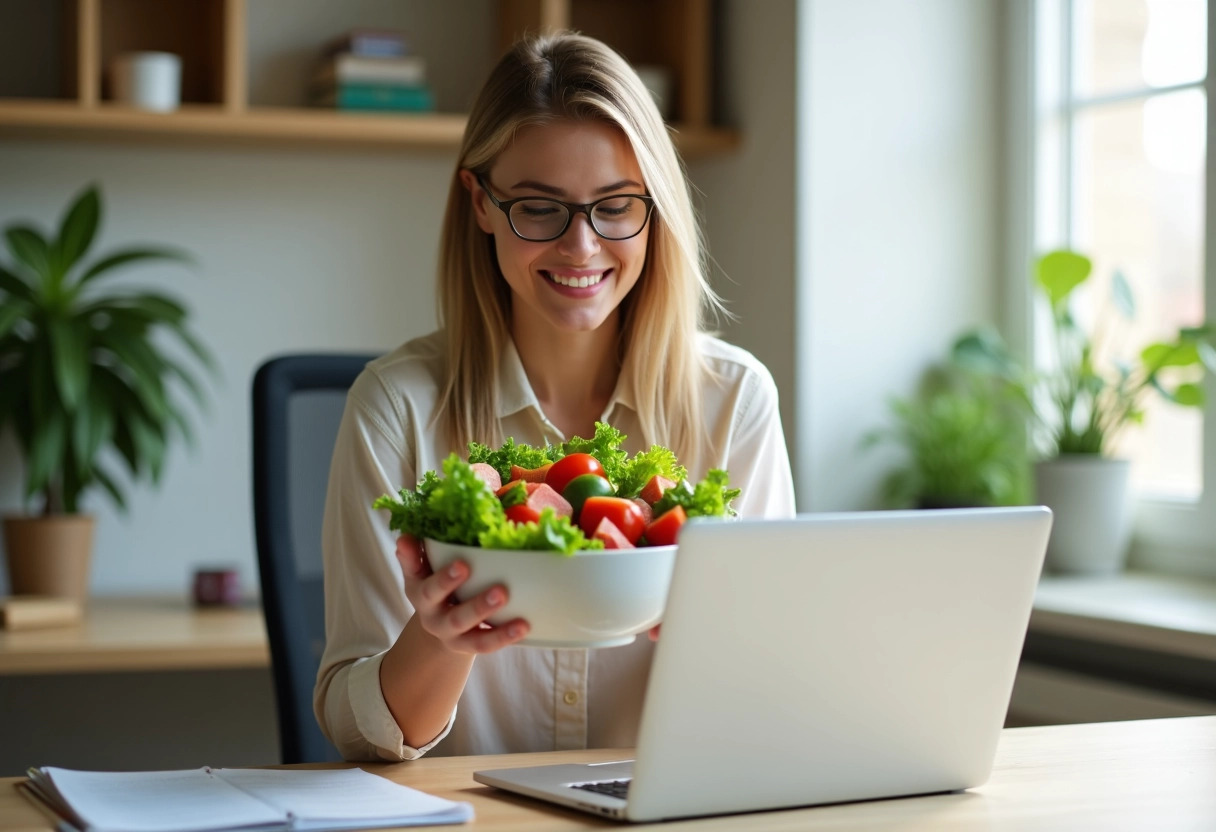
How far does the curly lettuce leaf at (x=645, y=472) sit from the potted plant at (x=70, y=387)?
1.66m

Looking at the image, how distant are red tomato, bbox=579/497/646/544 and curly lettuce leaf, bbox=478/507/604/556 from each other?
0.06 feet

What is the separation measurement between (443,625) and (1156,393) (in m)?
1.87

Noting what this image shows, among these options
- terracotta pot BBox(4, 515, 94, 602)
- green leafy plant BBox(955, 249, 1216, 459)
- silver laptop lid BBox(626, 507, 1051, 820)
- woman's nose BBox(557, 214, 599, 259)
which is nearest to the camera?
silver laptop lid BBox(626, 507, 1051, 820)

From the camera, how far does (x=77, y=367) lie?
2.49m

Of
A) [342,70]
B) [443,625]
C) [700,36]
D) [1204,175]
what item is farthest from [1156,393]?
[443,625]

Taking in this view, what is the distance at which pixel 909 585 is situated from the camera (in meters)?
0.97

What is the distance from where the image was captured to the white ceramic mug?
8.55 ft

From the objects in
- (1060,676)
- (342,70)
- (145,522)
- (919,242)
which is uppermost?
(342,70)

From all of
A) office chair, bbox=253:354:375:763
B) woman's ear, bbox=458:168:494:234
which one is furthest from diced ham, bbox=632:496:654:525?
office chair, bbox=253:354:375:763

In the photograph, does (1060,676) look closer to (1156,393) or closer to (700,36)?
(1156,393)

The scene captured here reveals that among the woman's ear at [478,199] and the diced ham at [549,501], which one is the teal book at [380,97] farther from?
the diced ham at [549,501]

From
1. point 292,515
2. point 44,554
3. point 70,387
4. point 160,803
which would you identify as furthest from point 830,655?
point 44,554

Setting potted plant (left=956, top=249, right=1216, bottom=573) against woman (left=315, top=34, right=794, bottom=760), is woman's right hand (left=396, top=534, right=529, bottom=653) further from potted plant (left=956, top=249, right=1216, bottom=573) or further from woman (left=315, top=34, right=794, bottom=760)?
potted plant (left=956, top=249, right=1216, bottom=573)

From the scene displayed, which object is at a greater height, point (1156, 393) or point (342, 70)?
point (342, 70)
